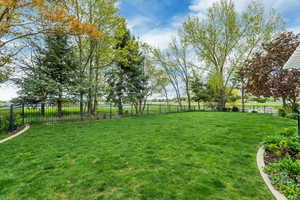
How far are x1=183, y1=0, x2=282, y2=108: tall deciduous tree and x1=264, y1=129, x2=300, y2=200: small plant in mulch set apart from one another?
1505 cm

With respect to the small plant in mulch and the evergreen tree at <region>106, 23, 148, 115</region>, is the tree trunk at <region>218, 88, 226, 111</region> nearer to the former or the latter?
the evergreen tree at <region>106, 23, 148, 115</region>

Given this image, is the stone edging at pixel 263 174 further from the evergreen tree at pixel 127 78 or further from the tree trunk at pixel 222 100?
the tree trunk at pixel 222 100

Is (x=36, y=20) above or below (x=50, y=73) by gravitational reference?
above

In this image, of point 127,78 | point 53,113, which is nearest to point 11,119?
point 53,113

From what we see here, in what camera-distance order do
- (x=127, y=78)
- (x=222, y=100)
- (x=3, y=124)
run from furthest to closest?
(x=222, y=100), (x=127, y=78), (x=3, y=124)

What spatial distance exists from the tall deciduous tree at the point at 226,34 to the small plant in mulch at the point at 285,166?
1505 cm

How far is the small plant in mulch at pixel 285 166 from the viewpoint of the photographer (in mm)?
1927

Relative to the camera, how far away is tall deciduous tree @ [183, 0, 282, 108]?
15.1 m

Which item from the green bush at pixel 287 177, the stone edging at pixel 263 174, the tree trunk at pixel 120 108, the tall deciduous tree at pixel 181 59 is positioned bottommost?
the stone edging at pixel 263 174

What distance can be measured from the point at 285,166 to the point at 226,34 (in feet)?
56.5

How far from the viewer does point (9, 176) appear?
Result: 2.34 metres

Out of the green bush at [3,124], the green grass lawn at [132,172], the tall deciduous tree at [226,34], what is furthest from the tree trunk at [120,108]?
Answer: the tall deciduous tree at [226,34]

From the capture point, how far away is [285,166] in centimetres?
232

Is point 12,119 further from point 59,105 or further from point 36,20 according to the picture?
point 36,20
